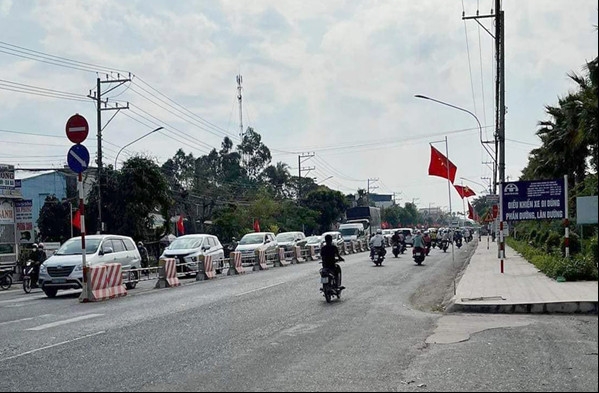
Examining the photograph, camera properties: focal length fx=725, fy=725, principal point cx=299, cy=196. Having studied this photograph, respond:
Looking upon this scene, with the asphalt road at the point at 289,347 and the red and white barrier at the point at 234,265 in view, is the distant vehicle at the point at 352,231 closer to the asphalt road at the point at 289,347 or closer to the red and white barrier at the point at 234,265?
the red and white barrier at the point at 234,265

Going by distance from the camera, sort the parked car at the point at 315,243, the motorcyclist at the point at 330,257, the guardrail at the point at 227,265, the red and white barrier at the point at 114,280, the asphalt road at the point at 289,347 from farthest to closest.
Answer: the parked car at the point at 315,243, the guardrail at the point at 227,265, the red and white barrier at the point at 114,280, the motorcyclist at the point at 330,257, the asphalt road at the point at 289,347

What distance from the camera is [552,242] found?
30891mm

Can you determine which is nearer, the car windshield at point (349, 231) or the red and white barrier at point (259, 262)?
the red and white barrier at point (259, 262)

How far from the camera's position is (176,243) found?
31391 mm

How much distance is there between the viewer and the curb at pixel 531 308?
1412 cm

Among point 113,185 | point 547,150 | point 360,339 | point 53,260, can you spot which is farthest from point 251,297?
point 113,185

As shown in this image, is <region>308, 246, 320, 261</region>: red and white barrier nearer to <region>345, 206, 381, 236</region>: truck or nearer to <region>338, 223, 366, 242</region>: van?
<region>338, 223, 366, 242</region>: van

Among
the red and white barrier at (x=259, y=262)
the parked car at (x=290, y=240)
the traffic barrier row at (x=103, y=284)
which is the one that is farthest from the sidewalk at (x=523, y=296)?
the parked car at (x=290, y=240)

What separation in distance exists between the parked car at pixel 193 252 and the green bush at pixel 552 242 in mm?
14069

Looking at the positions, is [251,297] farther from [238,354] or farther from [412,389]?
[412,389]

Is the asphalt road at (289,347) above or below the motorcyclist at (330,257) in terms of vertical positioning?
below

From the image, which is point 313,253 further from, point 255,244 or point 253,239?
point 255,244

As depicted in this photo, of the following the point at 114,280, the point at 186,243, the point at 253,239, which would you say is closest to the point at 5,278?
the point at 186,243

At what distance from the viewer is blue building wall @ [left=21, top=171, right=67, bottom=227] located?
5444 cm
